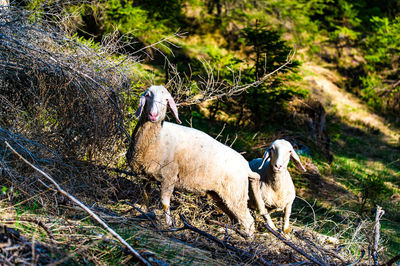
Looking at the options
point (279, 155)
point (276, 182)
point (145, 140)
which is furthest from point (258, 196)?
point (145, 140)

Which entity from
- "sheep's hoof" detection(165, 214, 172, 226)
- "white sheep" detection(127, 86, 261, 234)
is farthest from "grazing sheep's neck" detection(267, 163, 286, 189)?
"sheep's hoof" detection(165, 214, 172, 226)

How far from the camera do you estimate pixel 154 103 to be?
14.9 feet

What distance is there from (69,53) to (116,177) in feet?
5.58

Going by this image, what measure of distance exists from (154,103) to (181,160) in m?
0.80

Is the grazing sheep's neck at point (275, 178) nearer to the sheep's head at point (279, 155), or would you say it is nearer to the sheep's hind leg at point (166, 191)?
the sheep's head at point (279, 155)

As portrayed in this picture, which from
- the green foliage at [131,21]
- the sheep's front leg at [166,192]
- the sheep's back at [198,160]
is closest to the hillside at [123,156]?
the green foliage at [131,21]

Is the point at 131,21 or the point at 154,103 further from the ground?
the point at 131,21

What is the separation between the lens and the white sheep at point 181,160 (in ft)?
15.4

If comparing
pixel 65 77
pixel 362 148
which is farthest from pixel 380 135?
pixel 65 77

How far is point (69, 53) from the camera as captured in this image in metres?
5.03

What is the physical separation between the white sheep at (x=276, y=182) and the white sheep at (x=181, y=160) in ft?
1.49

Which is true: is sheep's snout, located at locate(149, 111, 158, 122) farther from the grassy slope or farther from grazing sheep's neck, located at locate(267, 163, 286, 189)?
the grassy slope

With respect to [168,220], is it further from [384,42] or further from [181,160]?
[384,42]

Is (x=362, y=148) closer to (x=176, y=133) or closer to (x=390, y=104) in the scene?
(x=390, y=104)
